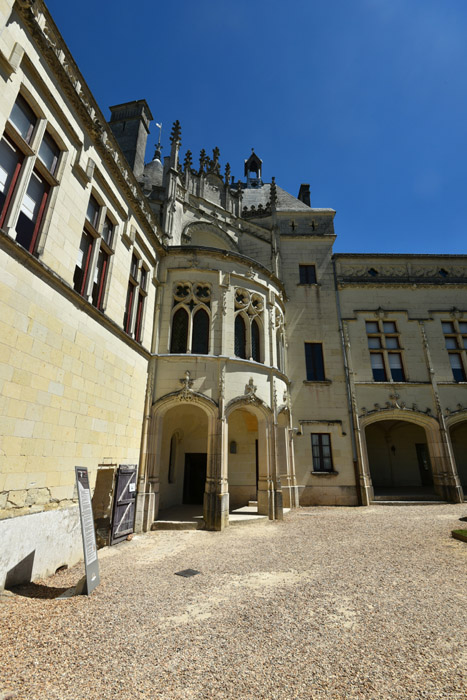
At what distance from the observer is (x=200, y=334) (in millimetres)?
13273

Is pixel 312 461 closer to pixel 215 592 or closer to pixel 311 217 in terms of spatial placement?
pixel 215 592

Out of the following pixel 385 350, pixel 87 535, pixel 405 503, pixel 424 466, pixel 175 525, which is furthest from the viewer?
pixel 424 466

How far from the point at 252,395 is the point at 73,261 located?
25.5ft

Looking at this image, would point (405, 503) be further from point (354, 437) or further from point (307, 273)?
point (307, 273)

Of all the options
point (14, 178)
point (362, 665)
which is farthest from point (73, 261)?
point (362, 665)

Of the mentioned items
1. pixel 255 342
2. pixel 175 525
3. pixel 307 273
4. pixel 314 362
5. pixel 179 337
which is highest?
pixel 307 273

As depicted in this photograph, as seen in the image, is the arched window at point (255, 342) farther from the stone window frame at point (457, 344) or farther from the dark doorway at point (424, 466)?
the dark doorway at point (424, 466)

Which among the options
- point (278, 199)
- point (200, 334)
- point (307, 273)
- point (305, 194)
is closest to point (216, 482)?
point (200, 334)

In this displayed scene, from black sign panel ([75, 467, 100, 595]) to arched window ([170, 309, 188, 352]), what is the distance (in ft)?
22.9

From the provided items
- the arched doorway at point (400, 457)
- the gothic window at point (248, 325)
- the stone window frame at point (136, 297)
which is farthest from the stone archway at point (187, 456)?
the arched doorway at point (400, 457)

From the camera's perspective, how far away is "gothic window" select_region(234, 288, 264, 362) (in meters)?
13.9

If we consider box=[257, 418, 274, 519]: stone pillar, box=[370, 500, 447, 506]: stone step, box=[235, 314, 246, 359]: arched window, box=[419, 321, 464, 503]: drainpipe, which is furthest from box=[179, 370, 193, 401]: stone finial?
box=[419, 321, 464, 503]: drainpipe

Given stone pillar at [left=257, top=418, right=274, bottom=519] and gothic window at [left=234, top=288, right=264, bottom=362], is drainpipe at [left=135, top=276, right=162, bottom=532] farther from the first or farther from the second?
stone pillar at [left=257, top=418, right=274, bottom=519]

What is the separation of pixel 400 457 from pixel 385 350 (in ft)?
25.8
